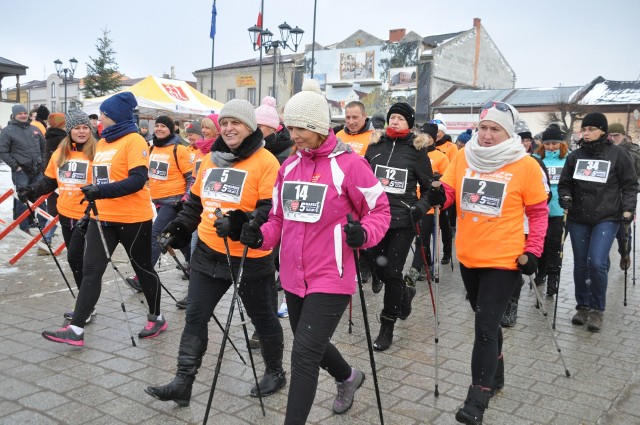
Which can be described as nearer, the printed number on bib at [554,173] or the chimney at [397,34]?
the printed number on bib at [554,173]

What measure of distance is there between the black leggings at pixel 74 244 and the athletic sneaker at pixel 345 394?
10.3 feet

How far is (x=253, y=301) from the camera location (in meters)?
4.23

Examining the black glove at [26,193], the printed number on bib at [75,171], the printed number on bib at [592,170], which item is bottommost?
the black glove at [26,193]

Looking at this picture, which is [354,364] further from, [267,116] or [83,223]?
[83,223]

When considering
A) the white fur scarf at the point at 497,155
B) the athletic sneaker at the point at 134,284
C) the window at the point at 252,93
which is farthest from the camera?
the window at the point at 252,93

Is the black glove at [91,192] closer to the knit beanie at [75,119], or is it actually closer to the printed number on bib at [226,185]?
the knit beanie at [75,119]

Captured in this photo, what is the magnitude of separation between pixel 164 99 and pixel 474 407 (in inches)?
656

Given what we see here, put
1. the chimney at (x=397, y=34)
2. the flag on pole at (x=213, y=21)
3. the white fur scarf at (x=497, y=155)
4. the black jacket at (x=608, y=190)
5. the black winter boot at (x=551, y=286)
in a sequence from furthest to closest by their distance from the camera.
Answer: the chimney at (x=397, y=34), the flag on pole at (x=213, y=21), the black winter boot at (x=551, y=286), the black jacket at (x=608, y=190), the white fur scarf at (x=497, y=155)

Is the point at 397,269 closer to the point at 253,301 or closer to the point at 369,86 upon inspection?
the point at 253,301

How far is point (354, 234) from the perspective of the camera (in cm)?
315

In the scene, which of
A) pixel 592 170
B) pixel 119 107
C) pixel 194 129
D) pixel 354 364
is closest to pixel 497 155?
pixel 354 364

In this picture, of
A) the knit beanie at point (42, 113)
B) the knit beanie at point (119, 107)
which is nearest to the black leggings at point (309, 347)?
the knit beanie at point (119, 107)

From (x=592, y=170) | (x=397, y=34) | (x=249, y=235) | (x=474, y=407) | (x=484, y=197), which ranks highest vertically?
(x=397, y=34)

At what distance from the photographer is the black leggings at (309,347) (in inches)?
125
